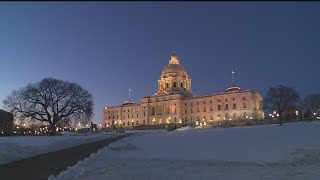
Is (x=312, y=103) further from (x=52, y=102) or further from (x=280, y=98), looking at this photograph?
(x=52, y=102)

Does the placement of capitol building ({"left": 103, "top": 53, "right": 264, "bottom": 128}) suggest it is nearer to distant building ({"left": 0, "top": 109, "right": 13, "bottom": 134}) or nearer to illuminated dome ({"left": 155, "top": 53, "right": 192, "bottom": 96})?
illuminated dome ({"left": 155, "top": 53, "right": 192, "bottom": 96})

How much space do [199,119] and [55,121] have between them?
309 ft

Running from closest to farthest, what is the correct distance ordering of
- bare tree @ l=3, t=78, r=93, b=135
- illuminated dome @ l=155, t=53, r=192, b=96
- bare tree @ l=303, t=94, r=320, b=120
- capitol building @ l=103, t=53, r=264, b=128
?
bare tree @ l=3, t=78, r=93, b=135 → bare tree @ l=303, t=94, r=320, b=120 → capitol building @ l=103, t=53, r=264, b=128 → illuminated dome @ l=155, t=53, r=192, b=96

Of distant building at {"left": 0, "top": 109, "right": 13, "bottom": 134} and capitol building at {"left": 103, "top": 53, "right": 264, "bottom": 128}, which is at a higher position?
capitol building at {"left": 103, "top": 53, "right": 264, "bottom": 128}

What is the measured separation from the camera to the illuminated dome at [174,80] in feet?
598

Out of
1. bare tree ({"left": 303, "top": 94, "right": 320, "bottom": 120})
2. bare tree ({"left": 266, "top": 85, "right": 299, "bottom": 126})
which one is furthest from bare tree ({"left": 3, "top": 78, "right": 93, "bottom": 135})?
bare tree ({"left": 303, "top": 94, "right": 320, "bottom": 120})

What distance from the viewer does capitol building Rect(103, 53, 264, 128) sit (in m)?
150

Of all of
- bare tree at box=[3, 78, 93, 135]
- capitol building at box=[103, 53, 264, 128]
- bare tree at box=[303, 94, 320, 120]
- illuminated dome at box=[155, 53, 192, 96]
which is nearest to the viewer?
bare tree at box=[3, 78, 93, 135]

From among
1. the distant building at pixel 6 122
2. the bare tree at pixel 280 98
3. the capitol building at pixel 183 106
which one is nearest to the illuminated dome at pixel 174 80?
the capitol building at pixel 183 106

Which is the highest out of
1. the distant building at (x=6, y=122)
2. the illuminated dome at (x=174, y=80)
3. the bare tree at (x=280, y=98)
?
the illuminated dome at (x=174, y=80)

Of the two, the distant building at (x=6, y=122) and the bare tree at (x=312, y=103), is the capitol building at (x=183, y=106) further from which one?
the distant building at (x=6, y=122)

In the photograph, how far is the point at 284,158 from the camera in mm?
18188

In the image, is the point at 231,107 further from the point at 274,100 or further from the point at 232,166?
the point at 232,166

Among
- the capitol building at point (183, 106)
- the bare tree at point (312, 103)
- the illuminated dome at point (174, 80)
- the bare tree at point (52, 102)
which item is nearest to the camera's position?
the bare tree at point (52, 102)
